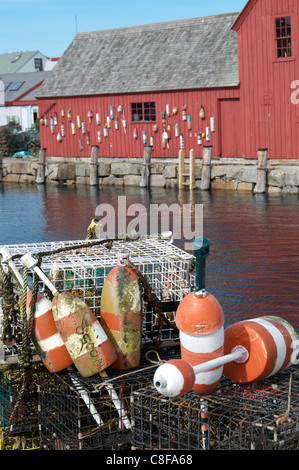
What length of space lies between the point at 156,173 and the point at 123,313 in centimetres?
2156

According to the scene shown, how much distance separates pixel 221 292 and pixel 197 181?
14.8 m

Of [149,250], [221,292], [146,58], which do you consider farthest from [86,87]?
[149,250]

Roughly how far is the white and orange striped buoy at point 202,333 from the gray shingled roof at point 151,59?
21.4 metres

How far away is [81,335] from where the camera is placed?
543 centimetres

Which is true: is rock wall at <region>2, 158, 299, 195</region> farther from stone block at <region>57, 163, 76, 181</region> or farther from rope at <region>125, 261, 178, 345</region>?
rope at <region>125, 261, 178, 345</region>

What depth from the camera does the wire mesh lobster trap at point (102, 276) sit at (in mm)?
6098

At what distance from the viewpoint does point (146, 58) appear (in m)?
28.9

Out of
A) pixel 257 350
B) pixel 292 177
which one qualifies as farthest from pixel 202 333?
pixel 292 177

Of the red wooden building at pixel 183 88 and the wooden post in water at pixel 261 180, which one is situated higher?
the red wooden building at pixel 183 88

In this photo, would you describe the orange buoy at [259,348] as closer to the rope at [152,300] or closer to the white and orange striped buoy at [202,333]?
the white and orange striped buoy at [202,333]

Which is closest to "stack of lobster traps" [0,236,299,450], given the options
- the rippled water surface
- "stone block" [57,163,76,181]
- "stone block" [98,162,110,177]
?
the rippled water surface

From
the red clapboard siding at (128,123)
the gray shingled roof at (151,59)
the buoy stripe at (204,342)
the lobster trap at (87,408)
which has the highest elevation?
the gray shingled roof at (151,59)

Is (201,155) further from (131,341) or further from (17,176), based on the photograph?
(131,341)

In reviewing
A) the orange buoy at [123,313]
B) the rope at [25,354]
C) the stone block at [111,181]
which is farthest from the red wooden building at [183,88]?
the rope at [25,354]
